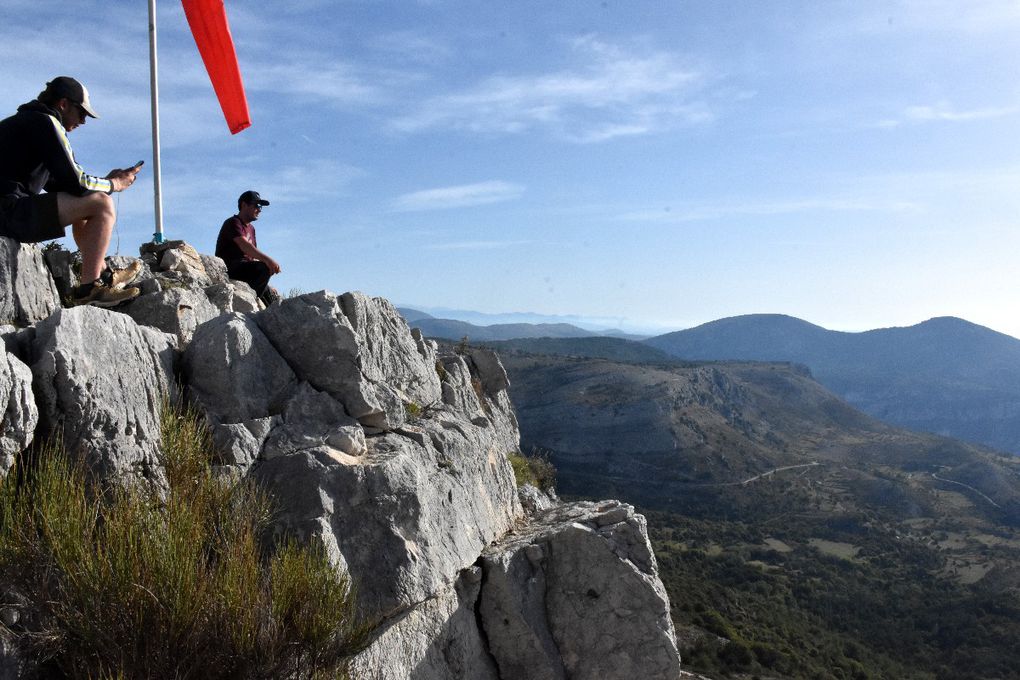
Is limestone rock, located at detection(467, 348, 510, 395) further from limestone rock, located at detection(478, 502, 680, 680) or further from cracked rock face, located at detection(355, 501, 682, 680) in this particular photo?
limestone rock, located at detection(478, 502, 680, 680)

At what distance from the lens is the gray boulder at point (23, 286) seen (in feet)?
19.3

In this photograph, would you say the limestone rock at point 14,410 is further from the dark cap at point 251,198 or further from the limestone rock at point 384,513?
the dark cap at point 251,198

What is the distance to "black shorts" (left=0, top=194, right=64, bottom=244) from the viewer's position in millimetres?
5863

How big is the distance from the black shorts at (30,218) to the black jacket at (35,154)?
117 millimetres

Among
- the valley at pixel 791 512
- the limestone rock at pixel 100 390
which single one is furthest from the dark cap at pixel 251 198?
the valley at pixel 791 512

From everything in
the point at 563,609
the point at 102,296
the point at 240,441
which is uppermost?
the point at 102,296

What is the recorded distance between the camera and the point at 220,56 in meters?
10.4

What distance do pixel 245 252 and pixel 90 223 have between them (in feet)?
12.1

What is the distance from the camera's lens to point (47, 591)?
161 inches

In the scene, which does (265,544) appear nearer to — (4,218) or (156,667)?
(156,667)

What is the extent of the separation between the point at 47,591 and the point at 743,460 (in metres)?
93.3

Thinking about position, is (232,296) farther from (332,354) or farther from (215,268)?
(332,354)

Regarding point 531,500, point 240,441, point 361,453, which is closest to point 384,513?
point 361,453

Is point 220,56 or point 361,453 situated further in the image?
point 220,56
